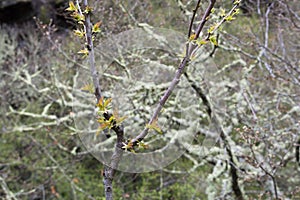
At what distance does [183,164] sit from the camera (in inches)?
217

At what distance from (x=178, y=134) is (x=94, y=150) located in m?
0.92

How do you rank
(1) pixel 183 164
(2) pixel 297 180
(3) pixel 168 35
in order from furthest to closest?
(1) pixel 183 164 < (2) pixel 297 180 < (3) pixel 168 35

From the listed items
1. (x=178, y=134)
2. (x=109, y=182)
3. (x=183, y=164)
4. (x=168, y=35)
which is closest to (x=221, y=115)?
(x=178, y=134)

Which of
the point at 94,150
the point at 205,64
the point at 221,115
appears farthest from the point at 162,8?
the point at 94,150

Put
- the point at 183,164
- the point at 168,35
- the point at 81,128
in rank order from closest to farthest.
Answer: the point at 168,35 < the point at 81,128 < the point at 183,164

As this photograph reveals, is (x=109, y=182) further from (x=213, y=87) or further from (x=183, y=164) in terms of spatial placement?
(x=183, y=164)

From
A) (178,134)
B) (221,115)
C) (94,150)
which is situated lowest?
(94,150)

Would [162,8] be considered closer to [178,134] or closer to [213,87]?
[213,87]

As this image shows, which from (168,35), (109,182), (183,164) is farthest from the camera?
(183,164)

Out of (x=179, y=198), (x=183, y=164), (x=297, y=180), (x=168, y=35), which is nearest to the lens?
(x=168, y=35)

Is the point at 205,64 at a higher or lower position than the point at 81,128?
higher

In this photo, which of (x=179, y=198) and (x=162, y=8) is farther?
(x=179, y=198)

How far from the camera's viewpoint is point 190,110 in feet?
14.2

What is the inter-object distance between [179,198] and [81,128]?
5.91ft
